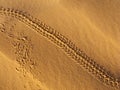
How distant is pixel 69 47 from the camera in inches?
222

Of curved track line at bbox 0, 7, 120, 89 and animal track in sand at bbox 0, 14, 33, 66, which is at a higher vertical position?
curved track line at bbox 0, 7, 120, 89

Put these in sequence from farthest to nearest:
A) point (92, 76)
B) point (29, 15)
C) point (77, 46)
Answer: point (29, 15), point (77, 46), point (92, 76)

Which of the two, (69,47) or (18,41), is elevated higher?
(69,47)

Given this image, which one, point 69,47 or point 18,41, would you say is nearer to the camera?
point 69,47

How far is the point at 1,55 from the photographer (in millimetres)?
5582

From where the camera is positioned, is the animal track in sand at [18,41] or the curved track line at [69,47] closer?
the curved track line at [69,47]

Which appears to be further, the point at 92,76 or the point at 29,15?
the point at 29,15

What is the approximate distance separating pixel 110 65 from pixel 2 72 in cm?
221

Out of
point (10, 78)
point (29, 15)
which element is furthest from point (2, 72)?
point (29, 15)

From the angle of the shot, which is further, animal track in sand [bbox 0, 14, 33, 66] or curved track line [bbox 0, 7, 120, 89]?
animal track in sand [bbox 0, 14, 33, 66]

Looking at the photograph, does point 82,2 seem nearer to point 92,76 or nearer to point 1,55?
point 92,76

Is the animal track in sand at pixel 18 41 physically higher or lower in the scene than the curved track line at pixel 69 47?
lower

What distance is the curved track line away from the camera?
5261 millimetres

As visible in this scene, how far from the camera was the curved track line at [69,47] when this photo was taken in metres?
5.26
